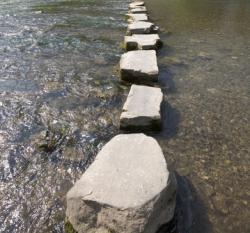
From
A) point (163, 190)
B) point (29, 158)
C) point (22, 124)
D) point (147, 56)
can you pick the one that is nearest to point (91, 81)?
point (147, 56)

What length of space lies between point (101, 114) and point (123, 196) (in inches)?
78.6

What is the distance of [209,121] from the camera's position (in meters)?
4.38

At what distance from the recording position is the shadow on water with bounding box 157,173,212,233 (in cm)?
283

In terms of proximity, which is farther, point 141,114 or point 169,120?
point 169,120

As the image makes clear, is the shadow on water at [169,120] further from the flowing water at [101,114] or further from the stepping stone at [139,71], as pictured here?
the stepping stone at [139,71]

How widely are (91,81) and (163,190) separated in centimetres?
302

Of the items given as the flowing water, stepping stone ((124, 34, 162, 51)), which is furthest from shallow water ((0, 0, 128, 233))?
stepping stone ((124, 34, 162, 51))

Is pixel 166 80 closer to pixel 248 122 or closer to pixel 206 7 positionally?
pixel 248 122

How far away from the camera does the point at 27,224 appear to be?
9.32 feet

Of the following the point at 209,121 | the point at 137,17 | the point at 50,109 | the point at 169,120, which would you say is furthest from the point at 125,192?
the point at 137,17

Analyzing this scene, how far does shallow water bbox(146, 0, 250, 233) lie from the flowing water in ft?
0.04

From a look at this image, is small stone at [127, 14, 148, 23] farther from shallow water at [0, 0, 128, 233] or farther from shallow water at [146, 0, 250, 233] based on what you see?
shallow water at [146, 0, 250, 233]

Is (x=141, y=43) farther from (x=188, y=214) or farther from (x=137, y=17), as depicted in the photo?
(x=188, y=214)

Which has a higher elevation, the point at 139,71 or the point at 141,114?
the point at 141,114
